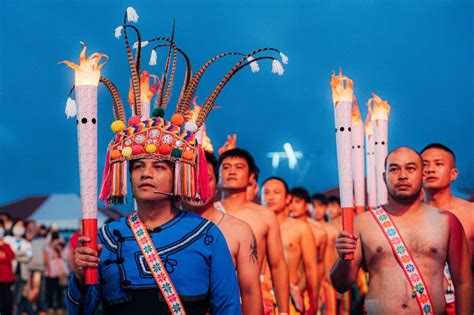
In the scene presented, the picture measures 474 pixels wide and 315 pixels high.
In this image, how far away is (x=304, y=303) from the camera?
12.2 m

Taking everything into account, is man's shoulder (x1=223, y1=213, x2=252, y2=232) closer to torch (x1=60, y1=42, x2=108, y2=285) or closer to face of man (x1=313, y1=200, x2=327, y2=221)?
torch (x1=60, y1=42, x2=108, y2=285)

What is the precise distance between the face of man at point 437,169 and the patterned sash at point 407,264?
1.55m

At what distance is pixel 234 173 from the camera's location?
889cm

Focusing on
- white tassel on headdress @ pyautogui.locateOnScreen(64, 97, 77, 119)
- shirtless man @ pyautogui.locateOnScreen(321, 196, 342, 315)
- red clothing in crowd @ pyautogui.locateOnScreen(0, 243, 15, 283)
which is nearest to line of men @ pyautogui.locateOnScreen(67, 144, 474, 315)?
white tassel on headdress @ pyautogui.locateOnScreen(64, 97, 77, 119)

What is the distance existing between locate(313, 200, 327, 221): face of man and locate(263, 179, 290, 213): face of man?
495 cm

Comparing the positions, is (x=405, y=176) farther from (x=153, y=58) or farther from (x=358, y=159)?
(x=153, y=58)

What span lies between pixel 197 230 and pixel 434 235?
266cm

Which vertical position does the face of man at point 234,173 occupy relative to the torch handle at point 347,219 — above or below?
above

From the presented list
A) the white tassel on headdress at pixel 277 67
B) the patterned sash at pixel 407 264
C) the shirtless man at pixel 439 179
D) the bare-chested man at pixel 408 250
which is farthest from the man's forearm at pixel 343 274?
the shirtless man at pixel 439 179

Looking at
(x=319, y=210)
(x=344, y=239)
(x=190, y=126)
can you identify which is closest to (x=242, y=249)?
(x=344, y=239)

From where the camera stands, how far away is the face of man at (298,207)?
14.1 m

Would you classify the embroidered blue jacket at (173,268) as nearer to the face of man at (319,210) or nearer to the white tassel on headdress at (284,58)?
the white tassel on headdress at (284,58)

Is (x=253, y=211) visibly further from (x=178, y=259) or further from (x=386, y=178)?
(x=178, y=259)

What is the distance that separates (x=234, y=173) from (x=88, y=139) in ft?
13.0
